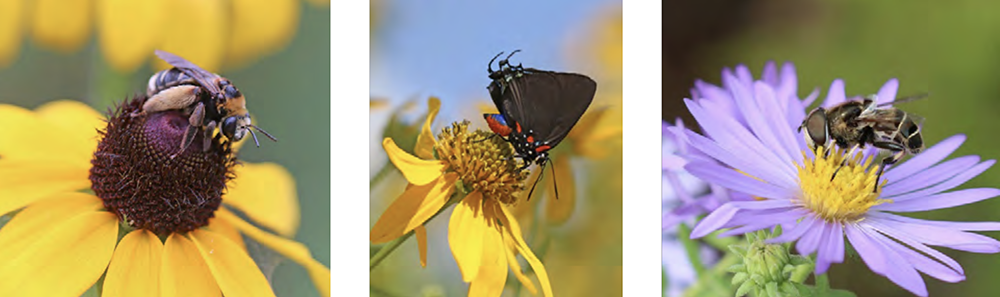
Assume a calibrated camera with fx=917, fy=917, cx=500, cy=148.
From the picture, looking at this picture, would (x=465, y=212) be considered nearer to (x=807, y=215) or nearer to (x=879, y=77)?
(x=807, y=215)

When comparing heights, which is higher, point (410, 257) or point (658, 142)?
point (658, 142)

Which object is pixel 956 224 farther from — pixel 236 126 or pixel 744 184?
pixel 236 126

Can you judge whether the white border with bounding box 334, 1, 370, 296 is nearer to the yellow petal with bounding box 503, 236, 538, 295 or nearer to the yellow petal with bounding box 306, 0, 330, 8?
the yellow petal with bounding box 306, 0, 330, 8

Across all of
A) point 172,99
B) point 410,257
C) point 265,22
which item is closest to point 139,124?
point 172,99

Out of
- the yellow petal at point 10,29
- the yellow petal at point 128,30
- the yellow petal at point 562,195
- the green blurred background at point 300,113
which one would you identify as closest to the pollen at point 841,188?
the yellow petal at point 562,195

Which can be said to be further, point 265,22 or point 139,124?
point 265,22
